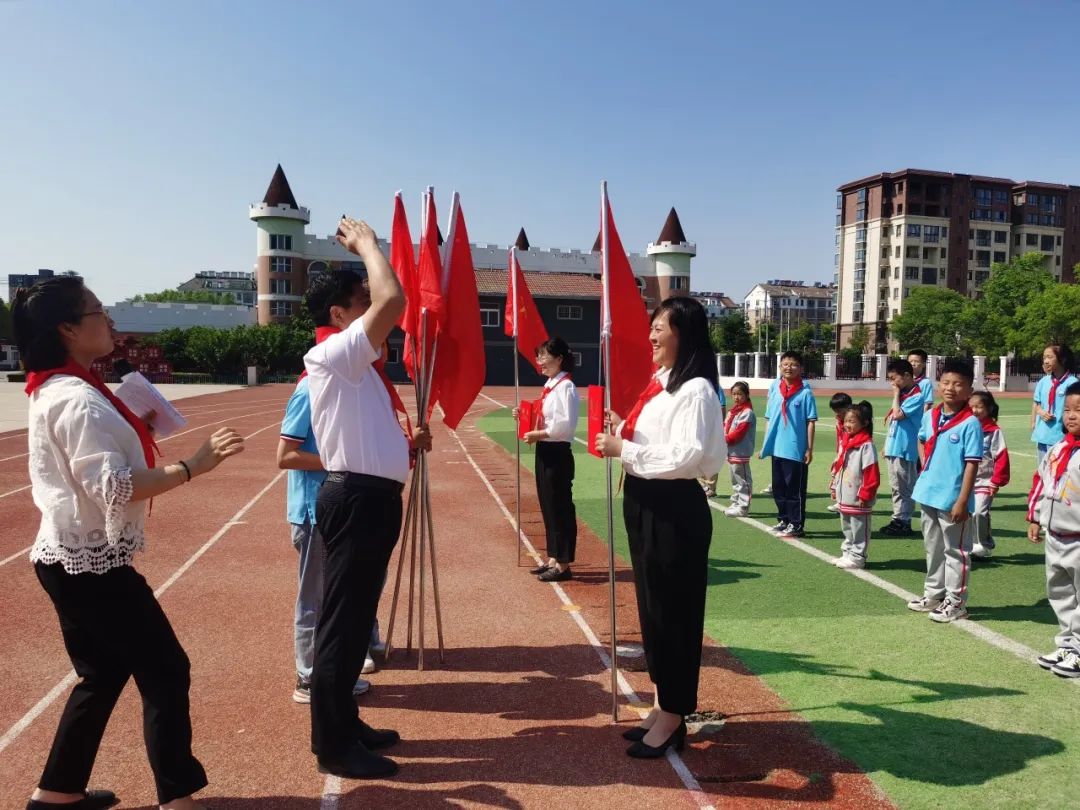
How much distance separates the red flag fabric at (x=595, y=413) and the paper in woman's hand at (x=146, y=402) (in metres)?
1.93

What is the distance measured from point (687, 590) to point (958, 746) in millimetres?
1556

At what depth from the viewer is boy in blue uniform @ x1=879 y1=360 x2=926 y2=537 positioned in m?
8.66

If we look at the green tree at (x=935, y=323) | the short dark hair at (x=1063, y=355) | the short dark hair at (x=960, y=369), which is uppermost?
the green tree at (x=935, y=323)

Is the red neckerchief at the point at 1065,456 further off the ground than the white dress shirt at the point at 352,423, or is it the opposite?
the white dress shirt at the point at 352,423

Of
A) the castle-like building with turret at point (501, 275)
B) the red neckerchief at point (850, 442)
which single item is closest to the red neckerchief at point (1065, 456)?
the red neckerchief at point (850, 442)

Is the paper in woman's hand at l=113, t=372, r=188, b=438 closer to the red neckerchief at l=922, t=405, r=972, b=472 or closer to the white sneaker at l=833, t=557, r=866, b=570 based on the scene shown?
the red neckerchief at l=922, t=405, r=972, b=472

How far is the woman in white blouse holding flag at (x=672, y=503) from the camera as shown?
3.49m

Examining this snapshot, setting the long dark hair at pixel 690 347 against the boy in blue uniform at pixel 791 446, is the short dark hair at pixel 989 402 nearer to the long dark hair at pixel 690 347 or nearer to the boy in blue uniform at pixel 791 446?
the boy in blue uniform at pixel 791 446

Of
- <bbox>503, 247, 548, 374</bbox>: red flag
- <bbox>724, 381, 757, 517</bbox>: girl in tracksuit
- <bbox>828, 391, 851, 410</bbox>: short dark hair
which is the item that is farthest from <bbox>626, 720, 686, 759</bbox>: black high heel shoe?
<bbox>724, 381, 757, 517</bbox>: girl in tracksuit

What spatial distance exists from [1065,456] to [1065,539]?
1.69 feet

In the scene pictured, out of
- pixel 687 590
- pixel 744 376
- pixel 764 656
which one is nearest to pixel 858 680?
pixel 764 656

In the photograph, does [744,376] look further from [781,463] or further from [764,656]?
[764,656]

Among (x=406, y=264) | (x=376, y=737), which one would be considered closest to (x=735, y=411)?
(x=406, y=264)

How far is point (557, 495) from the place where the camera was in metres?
6.73
